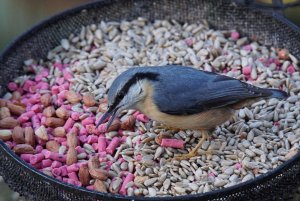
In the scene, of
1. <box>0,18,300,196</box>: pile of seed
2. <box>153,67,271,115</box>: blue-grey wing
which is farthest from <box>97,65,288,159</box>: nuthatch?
<box>0,18,300,196</box>: pile of seed

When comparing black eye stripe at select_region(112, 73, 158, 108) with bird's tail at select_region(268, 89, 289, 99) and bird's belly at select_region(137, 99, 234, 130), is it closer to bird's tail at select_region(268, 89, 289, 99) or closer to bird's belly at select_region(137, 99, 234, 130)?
bird's belly at select_region(137, 99, 234, 130)

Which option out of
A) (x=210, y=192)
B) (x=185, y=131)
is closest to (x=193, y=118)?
(x=185, y=131)

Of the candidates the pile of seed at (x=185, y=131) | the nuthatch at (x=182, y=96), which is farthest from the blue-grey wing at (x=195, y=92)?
the pile of seed at (x=185, y=131)

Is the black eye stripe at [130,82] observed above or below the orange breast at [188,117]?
above

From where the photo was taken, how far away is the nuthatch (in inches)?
118

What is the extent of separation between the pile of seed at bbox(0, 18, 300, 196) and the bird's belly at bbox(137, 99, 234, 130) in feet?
0.31

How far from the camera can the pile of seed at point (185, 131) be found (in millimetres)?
2898

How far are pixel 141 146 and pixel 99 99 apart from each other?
1.37 ft

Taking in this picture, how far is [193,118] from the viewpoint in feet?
9.94

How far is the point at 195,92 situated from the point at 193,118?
120 mm

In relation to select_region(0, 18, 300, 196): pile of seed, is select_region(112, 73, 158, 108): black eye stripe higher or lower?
higher

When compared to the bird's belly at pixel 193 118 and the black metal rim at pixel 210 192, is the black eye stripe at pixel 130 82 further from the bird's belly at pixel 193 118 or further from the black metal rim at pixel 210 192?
the black metal rim at pixel 210 192

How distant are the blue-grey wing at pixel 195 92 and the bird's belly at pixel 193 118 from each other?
0.09 feet

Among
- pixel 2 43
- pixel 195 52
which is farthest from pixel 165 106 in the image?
pixel 2 43
